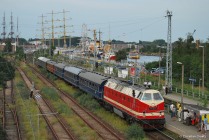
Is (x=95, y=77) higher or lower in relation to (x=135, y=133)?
higher

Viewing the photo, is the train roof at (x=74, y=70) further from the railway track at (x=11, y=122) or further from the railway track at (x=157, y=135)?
the railway track at (x=157, y=135)

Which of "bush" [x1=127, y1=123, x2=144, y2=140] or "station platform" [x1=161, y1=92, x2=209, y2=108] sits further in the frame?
"station platform" [x1=161, y1=92, x2=209, y2=108]

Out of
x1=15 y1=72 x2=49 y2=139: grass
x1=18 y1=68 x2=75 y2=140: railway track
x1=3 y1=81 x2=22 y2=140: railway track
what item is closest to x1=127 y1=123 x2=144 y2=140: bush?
x1=18 y1=68 x2=75 y2=140: railway track

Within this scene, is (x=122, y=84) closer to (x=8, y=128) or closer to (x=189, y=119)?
(x=189, y=119)

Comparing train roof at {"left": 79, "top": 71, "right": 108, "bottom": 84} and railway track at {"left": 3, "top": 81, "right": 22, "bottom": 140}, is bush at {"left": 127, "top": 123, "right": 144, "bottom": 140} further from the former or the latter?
train roof at {"left": 79, "top": 71, "right": 108, "bottom": 84}

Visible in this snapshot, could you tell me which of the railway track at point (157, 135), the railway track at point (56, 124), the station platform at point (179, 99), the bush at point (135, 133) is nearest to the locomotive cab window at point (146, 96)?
the bush at point (135, 133)

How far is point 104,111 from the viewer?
34.4 m

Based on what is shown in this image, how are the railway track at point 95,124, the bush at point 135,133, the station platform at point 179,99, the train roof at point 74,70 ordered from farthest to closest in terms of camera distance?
the train roof at point 74,70
the station platform at point 179,99
the railway track at point 95,124
the bush at point 135,133

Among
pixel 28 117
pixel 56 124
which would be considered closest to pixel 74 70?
pixel 28 117

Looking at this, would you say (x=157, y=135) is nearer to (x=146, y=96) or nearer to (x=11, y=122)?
(x=146, y=96)

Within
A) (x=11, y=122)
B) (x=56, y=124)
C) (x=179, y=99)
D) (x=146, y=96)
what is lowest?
→ (x=56, y=124)

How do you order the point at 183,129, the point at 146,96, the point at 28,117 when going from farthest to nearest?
the point at 28,117 → the point at 183,129 → the point at 146,96

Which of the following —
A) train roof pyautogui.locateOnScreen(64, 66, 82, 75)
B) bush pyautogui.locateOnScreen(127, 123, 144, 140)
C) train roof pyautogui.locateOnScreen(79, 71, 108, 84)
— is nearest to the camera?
bush pyautogui.locateOnScreen(127, 123, 144, 140)

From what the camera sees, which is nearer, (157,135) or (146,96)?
(157,135)
